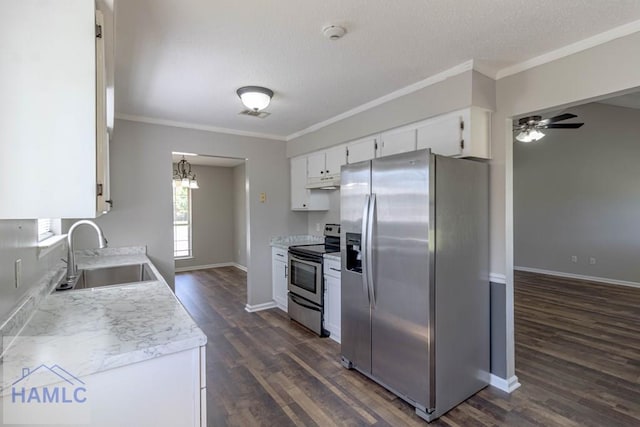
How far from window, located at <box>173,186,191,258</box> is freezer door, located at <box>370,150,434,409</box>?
5.92 m

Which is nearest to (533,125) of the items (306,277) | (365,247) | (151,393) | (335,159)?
(335,159)

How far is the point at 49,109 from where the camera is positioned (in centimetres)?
99

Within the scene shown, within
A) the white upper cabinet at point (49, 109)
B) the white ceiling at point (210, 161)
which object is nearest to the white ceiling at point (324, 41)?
the white upper cabinet at point (49, 109)

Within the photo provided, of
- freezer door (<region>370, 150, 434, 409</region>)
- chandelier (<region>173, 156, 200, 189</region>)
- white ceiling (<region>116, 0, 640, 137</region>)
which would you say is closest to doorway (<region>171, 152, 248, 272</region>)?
chandelier (<region>173, 156, 200, 189</region>)

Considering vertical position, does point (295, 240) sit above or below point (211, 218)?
below

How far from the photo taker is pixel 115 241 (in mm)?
3506

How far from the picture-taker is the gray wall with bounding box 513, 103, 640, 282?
5.57 metres

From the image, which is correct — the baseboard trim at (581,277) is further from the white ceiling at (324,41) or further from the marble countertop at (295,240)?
the white ceiling at (324,41)

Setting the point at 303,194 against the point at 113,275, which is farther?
the point at 303,194

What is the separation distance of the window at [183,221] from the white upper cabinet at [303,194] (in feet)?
12.4

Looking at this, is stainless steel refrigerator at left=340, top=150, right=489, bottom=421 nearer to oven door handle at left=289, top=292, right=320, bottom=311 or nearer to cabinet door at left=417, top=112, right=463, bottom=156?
cabinet door at left=417, top=112, right=463, bottom=156

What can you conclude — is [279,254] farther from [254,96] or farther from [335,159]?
[254,96]

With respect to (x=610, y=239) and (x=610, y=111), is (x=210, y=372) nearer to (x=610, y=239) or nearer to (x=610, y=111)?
(x=610, y=239)

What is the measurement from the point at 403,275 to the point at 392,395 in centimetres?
95
